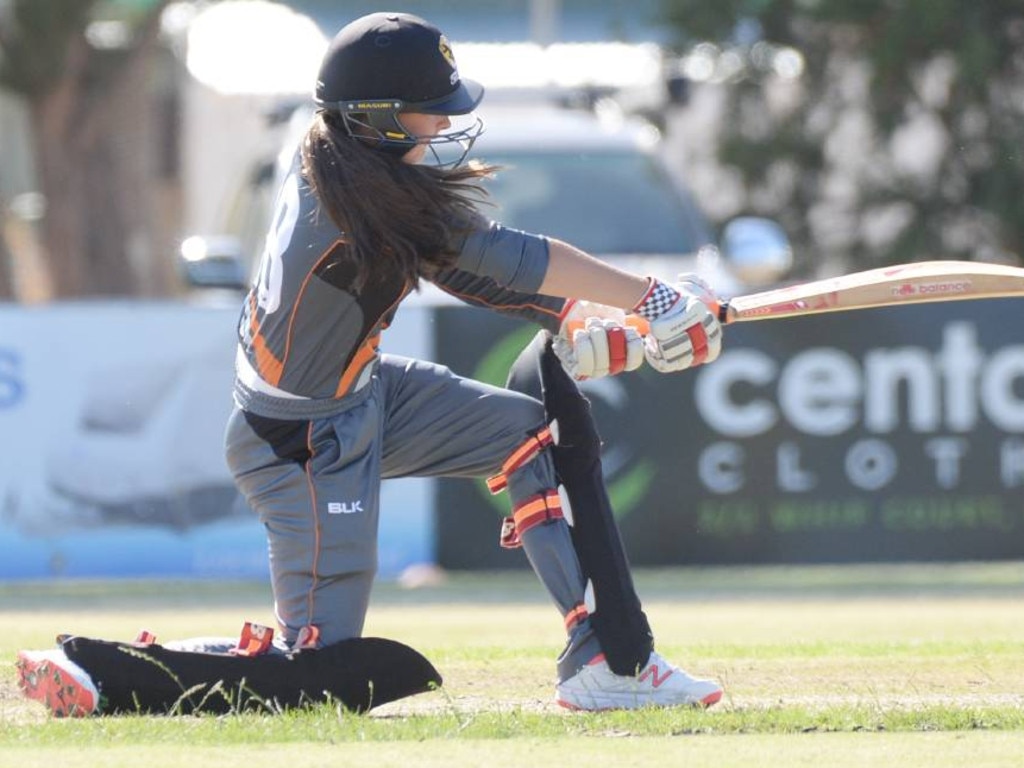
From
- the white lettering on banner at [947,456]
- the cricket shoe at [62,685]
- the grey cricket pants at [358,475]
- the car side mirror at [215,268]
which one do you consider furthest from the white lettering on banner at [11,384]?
the cricket shoe at [62,685]

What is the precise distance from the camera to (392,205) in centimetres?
551

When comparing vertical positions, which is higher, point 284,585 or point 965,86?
point 965,86

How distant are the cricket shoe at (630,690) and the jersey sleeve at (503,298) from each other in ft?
2.98

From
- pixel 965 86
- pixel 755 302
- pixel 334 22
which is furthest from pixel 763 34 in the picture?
pixel 755 302

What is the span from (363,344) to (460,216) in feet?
1.69

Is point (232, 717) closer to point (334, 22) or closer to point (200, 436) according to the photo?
point (200, 436)

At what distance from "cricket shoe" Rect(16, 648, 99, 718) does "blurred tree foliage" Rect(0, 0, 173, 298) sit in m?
14.5

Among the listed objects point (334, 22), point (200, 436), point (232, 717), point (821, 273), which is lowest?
point (232, 717)

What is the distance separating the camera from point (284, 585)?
Result: 5.89 m

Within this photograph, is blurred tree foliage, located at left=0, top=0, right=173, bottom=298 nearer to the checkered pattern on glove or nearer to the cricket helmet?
the cricket helmet

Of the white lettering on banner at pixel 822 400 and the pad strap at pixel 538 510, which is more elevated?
the white lettering on banner at pixel 822 400

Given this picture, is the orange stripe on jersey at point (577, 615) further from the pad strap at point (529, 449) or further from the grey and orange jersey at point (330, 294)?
the grey and orange jersey at point (330, 294)

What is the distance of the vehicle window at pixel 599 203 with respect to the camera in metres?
11.7

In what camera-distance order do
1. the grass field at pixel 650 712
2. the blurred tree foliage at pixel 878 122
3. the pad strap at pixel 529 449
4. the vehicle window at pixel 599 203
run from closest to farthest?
the grass field at pixel 650 712 < the pad strap at pixel 529 449 < the vehicle window at pixel 599 203 < the blurred tree foliage at pixel 878 122
